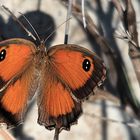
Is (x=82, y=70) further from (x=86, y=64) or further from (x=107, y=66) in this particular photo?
(x=107, y=66)

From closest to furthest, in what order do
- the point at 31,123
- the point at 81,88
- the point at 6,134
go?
1. the point at 81,88
2. the point at 6,134
3. the point at 31,123

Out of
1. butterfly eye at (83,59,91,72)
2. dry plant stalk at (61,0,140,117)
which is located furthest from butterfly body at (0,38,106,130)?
dry plant stalk at (61,0,140,117)

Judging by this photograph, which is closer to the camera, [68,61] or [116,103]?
[68,61]

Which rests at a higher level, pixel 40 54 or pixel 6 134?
pixel 40 54

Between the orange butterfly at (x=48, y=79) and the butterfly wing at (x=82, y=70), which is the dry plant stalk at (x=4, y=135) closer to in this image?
the orange butterfly at (x=48, y=79)

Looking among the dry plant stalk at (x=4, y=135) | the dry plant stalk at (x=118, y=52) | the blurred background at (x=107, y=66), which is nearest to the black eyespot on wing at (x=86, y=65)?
the dry plant stalk at (x=118, y=52)

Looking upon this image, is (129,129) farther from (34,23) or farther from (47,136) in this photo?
(34,23)

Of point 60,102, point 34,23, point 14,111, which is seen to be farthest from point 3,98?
point 34,23

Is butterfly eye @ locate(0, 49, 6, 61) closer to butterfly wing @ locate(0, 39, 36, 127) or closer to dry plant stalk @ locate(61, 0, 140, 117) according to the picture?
butterfly wing @ locate(0, 39, 36, 127)
